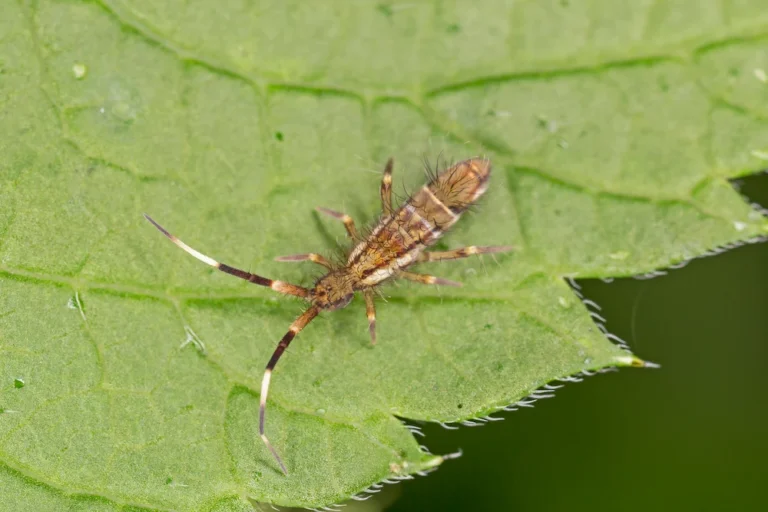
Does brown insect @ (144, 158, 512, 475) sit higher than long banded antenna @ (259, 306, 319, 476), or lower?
higher

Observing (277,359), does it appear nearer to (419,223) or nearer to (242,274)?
(242,274)

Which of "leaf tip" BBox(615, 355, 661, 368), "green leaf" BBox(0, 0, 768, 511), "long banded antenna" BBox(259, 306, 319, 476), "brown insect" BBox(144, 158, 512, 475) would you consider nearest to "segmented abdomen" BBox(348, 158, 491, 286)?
"brown insect" BBox(144, 158, 512, 475)

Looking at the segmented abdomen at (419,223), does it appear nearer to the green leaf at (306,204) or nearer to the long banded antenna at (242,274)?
the green leaf at (306,204)

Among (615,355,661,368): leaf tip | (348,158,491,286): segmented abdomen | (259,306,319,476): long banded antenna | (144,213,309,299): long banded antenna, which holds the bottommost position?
(259,306,319,476): long banded antenna

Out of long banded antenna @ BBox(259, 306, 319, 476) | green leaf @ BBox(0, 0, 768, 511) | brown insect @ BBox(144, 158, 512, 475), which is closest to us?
long banded antenna @ BBox(259, 306, 319, 476)

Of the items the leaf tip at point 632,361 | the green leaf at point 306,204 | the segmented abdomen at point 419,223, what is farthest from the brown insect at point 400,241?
the leaf tip at point 632,361

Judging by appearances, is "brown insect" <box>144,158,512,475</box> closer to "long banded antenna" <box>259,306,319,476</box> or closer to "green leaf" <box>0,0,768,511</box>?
"long banded antenna" <box>259,306,319,476</box>

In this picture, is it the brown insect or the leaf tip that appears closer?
the leaf tip

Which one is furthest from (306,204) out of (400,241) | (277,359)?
(277,359)
